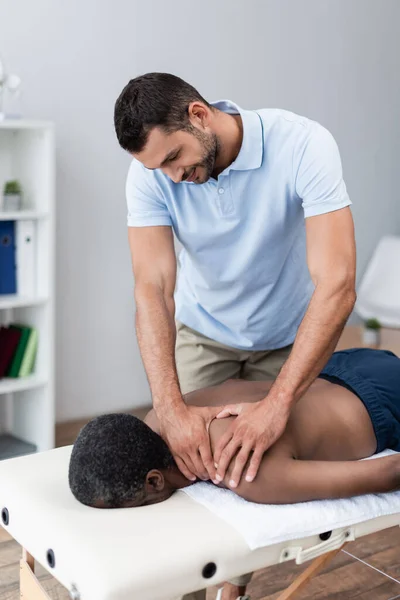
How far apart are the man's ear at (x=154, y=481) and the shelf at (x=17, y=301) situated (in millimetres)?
1713

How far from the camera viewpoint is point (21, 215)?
→ 10.4 feet

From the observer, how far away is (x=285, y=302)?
211cm

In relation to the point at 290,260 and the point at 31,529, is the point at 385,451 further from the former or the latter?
the point at 31,529

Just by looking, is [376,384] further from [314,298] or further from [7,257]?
[7,257]

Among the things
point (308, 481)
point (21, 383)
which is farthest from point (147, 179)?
point (21, 383)

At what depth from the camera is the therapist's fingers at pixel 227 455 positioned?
1.60m

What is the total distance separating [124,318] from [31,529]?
7.75ft

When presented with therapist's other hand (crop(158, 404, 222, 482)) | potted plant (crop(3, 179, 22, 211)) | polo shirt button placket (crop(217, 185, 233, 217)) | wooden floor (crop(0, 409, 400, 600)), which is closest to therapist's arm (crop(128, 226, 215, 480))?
therapist's other hand (crop(158, 404, 222, 482))

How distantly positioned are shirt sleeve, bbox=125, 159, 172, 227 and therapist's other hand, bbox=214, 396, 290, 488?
0.57 metres

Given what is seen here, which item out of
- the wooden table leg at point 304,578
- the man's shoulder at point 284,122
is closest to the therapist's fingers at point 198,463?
the wooden table leg at point 304,578

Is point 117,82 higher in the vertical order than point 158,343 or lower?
higher

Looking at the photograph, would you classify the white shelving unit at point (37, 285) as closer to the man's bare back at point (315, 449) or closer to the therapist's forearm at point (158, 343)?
the therapist's forearm at point (158, 343)

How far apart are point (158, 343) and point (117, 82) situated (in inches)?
80.1

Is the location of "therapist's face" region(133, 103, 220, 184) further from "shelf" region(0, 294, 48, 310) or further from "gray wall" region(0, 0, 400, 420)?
"gray wall" region(0, 0, 400, 420)
